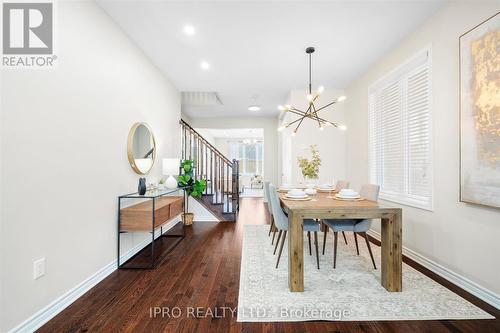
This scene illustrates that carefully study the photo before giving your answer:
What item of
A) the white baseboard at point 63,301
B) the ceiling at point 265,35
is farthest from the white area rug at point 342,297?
the ceiling at point 265,35

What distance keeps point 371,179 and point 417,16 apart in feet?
7.78

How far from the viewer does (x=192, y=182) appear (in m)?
4.52

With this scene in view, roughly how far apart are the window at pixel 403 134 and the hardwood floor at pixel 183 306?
40.8 inches

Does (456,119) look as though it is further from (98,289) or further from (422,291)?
(98,289)

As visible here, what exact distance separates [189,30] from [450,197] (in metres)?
3.49

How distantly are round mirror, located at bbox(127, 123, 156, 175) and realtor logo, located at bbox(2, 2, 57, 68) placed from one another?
1223 millimetres

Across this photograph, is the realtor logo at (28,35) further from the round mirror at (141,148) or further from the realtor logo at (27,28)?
the round mirror at (141,148)

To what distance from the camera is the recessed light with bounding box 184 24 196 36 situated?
8.77 feet

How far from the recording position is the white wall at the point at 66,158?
5.00 feet

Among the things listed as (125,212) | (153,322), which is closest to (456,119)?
(153,322)

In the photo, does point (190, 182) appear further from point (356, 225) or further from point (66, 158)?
point (356, 225)

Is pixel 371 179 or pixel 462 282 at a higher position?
pixel 371 179

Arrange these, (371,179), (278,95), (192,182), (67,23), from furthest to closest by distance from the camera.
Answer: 1. (278,95)
2. (192,182)
3. (371,179)
4. (67,23)

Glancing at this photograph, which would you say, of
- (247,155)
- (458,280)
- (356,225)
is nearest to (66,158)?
(356,225)
